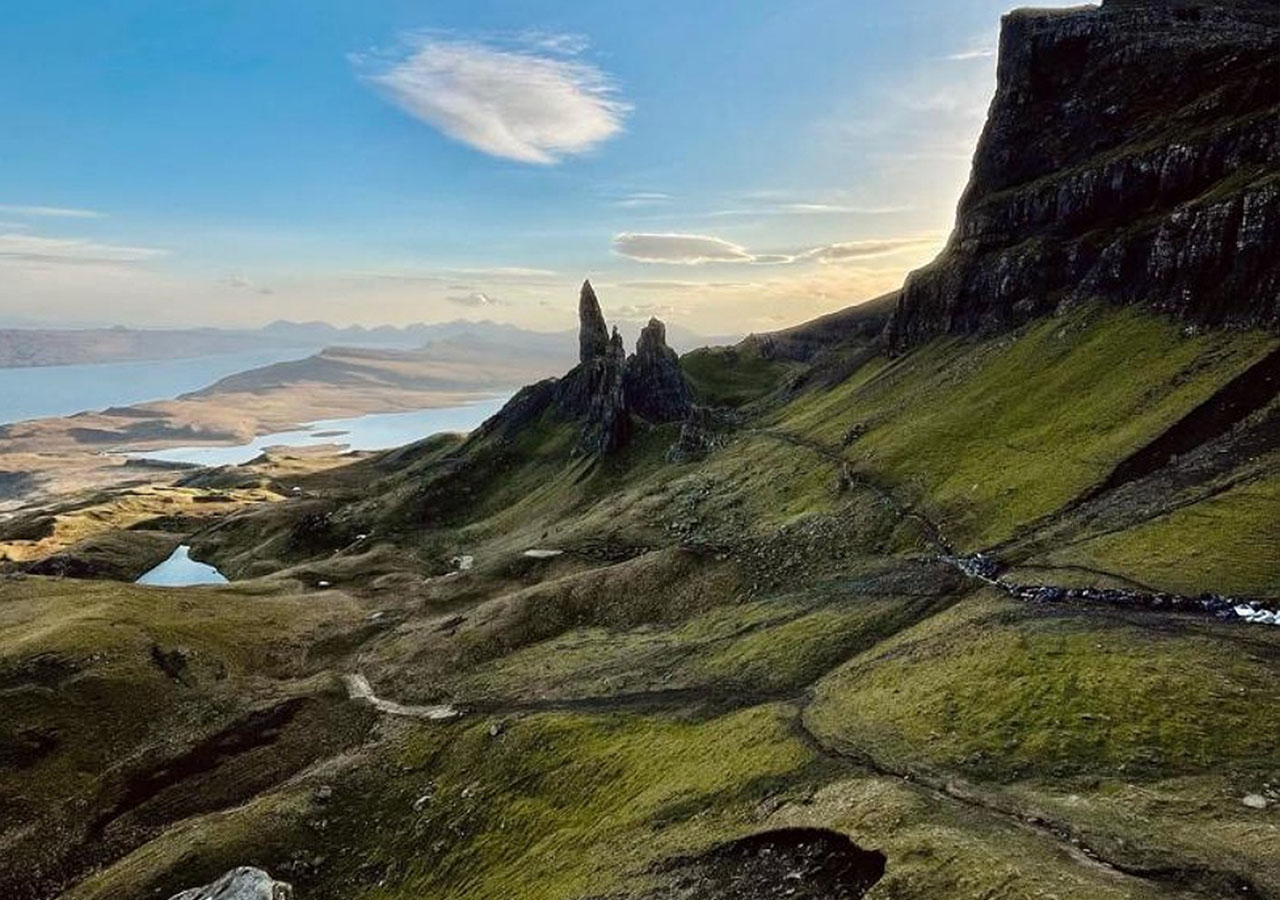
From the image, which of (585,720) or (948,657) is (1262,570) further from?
(585,720)

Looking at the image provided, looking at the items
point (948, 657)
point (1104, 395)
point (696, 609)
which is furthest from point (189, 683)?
point (1104, 395)

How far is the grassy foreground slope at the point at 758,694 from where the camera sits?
3734 centimetres

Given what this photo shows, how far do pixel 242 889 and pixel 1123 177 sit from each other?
154218 mm

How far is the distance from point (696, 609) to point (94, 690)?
62.3 meters

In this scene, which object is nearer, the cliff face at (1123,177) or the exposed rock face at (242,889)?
the exposed rock face at (242,889)

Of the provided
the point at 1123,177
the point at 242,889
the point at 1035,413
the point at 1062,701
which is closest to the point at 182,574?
the point at 242,889

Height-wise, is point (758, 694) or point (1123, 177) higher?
point (1123, 177)

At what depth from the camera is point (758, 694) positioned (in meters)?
61.0

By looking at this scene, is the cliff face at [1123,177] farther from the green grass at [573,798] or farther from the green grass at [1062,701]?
the green grass at [573,798]

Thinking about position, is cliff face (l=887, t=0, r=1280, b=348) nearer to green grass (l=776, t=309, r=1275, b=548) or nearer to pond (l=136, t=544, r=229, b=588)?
green grass (l=776, t=309, r=1275, b=548)

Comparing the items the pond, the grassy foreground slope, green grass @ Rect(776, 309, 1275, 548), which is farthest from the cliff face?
the pond

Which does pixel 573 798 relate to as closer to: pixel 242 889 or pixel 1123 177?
pixel 242 889

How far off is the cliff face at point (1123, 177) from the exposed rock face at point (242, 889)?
10768 cm

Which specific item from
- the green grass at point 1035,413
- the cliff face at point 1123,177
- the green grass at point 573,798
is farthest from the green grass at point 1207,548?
the cliff face at point 1123,177
